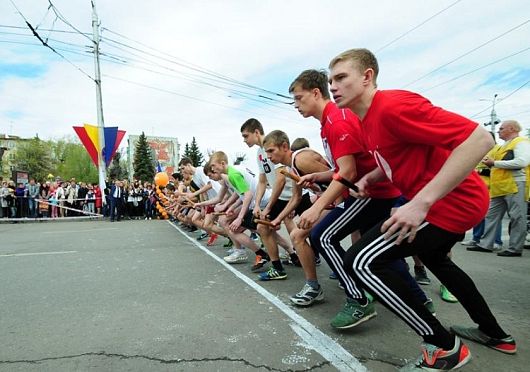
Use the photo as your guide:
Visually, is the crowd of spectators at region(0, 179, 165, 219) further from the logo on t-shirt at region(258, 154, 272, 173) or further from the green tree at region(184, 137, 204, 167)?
the green tree at region(184, 137, 204, 167)

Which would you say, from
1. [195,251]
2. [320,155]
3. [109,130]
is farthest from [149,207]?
[320,155]

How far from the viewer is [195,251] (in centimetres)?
648

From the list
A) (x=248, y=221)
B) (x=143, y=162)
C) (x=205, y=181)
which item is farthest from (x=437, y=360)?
(x=143, y=162)

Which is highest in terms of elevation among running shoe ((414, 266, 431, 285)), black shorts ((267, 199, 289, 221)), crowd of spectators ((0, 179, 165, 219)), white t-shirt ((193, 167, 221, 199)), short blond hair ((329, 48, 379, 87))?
short blond hair ((329, 48, 379, 87))

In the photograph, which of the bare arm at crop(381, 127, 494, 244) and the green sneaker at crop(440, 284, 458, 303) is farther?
the green sneaker at crop(440, 284, 458, 303)

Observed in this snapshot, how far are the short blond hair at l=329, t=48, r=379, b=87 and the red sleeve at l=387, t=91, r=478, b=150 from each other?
1.33 ft

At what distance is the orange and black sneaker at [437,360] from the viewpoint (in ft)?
6.28

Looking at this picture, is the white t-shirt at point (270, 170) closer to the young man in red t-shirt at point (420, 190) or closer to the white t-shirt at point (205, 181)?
the white t-shirt at point (205, 181)

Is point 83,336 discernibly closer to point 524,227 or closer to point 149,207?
point 524,227

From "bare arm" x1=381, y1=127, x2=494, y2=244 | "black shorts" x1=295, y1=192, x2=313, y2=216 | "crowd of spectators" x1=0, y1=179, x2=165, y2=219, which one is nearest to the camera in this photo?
"bare arm" x1=381, y1=127, x2=494, y2=244

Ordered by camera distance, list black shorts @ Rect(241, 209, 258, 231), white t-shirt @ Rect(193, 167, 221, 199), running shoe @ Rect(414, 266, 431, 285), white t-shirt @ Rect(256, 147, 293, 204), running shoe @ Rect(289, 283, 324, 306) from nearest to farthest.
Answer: running shoe @ Rect(289, 283, 324, 306)
running shoe @ Rect(414, 266, 431, 285)
white t-shirt @ Rect(256, 147, 293, 204)
black shorts @ Rect(241, 209, 258, 231)
white t-shirt @ Rect(193, 167, 221, 199)

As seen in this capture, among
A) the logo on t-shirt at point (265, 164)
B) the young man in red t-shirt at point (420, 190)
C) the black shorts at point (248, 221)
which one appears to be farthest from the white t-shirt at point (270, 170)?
the young man in red t-shirt at point (420, 190)

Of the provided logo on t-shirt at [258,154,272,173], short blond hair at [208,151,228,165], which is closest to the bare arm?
logo on t-shirt at [258,154,272,173]

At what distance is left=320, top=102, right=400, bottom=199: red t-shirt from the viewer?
259 centimetres
